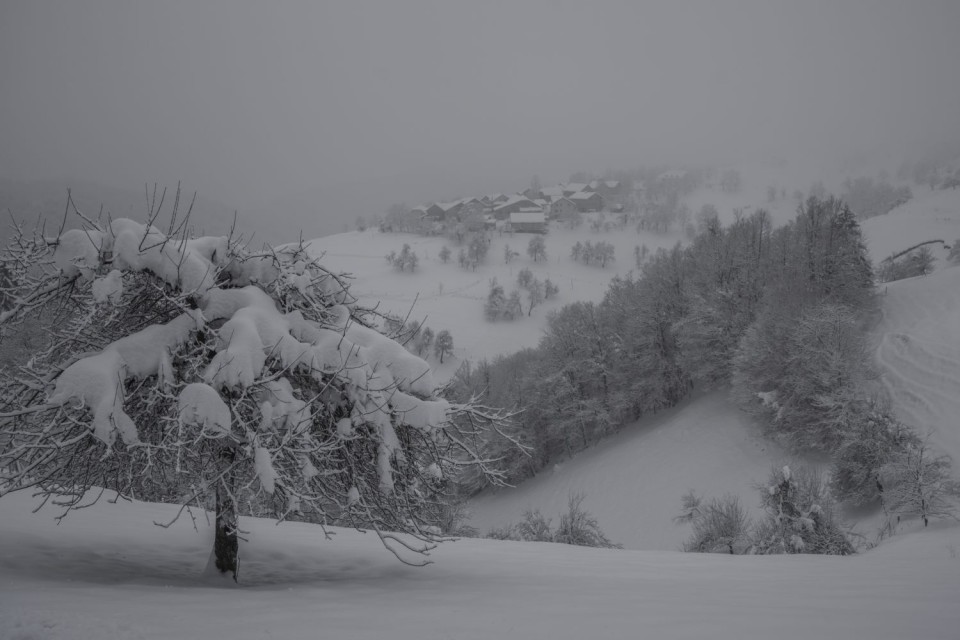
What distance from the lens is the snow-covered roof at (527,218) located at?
295 ft

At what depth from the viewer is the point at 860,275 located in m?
27.8

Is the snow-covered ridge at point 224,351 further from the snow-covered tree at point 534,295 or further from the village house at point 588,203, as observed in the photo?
the village house at point 588,203

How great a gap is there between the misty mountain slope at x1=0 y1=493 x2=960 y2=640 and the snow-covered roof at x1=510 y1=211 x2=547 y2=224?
8518 centimetres

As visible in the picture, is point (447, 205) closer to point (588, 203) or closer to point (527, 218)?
point (527, 218)

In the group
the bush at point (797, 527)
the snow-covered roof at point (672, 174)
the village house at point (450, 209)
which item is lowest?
the bush at point (797, 527)

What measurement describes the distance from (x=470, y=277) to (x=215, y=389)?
63829mm

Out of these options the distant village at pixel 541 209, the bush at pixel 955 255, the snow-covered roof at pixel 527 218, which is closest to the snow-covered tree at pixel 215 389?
the bush at pixel 955 255

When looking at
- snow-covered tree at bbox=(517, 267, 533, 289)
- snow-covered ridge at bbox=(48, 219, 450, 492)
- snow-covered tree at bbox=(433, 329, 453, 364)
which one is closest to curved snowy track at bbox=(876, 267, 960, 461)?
snow-covered ridge at bbox=(48, 219, 450, 492)

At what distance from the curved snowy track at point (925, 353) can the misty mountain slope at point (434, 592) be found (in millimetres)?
16969

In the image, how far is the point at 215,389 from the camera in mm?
4508

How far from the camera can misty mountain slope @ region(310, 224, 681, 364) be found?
5425 centimetres

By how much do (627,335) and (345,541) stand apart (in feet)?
90.2

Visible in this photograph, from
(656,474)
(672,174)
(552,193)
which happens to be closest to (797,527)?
(656,474)

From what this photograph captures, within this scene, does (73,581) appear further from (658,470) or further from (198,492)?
(658,470)
